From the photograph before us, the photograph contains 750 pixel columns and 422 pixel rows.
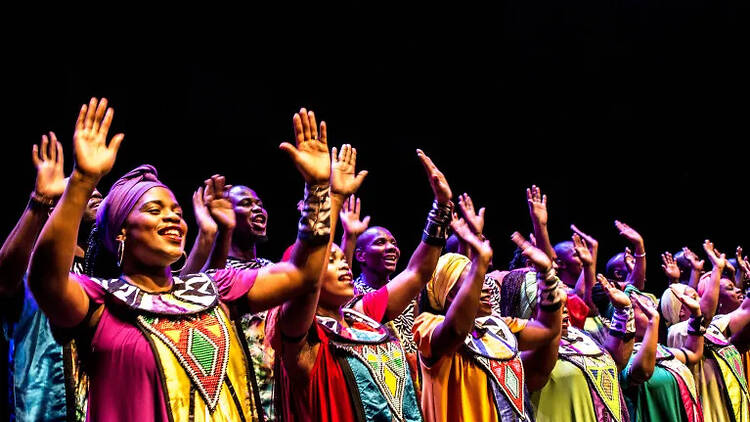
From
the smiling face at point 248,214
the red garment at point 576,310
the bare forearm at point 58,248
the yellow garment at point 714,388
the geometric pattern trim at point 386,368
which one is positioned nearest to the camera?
the bare forearm at point 58,248

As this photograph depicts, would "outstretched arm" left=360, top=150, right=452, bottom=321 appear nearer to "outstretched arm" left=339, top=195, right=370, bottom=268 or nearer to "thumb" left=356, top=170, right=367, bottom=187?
"outstretched arm" left=339, top=195, right=370, bottom=268

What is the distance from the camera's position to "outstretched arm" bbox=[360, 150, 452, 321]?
3617mm

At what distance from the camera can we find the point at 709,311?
5.98 meters

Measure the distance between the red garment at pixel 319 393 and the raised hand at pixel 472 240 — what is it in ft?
2.68

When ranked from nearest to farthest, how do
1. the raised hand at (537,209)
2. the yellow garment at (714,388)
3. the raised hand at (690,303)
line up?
1. the raised hand at (537,209)
2. the raised hand at (690,303)
3. the yellow garment at (714,388)

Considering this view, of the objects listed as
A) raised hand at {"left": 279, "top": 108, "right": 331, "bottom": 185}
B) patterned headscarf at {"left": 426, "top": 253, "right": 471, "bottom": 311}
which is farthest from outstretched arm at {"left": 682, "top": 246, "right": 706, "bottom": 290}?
raised hand at {"left": 279, "top": 108, "right": 331, "bottom": 185}

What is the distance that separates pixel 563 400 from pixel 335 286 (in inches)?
60.4

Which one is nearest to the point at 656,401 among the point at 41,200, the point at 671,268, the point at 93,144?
the point at 671,268

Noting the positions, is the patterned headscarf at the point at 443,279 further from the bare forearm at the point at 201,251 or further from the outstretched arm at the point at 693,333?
the outstretched arm at the point at 693,333

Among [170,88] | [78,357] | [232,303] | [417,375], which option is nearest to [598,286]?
[417,375]

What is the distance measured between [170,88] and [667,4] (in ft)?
17.2

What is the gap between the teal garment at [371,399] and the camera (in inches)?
120

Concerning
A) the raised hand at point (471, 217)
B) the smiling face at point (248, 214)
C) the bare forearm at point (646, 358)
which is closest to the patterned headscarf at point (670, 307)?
the bare forearm at point (646, 358)

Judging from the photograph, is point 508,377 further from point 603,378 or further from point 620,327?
point 620,327
